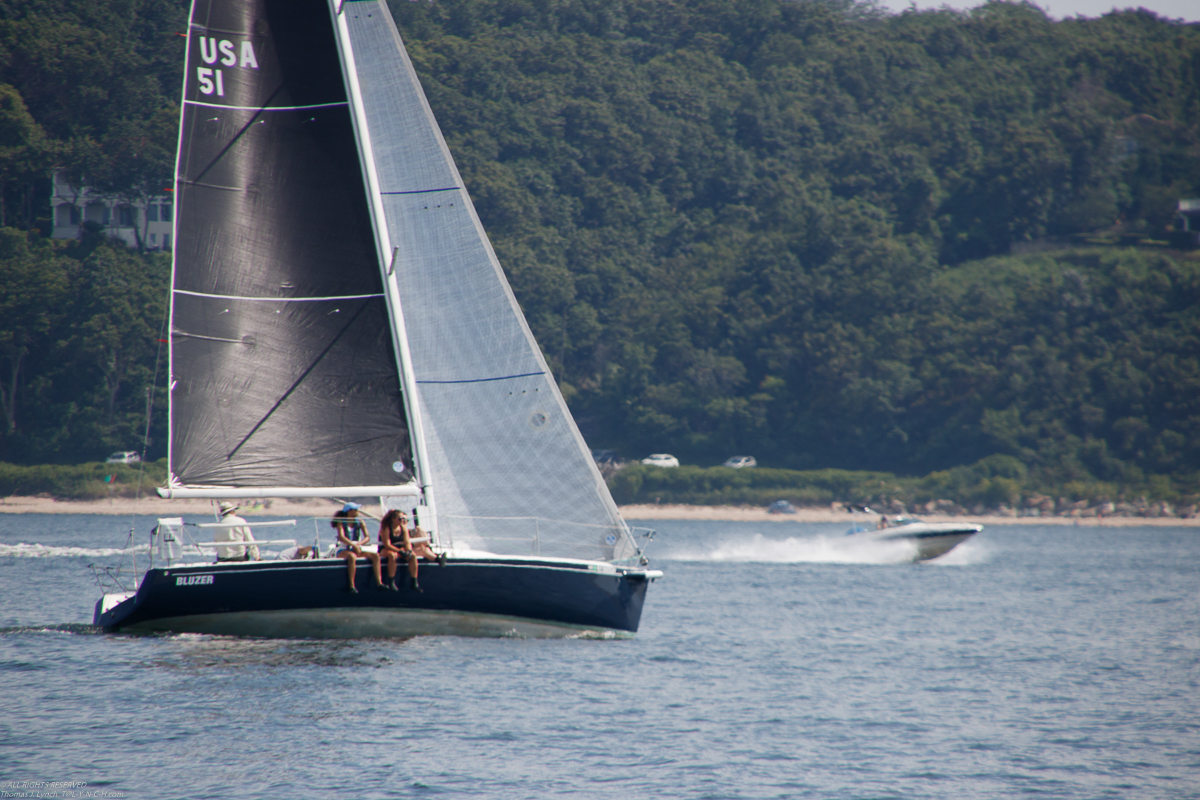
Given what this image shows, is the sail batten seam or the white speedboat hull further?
the white speedboat hull

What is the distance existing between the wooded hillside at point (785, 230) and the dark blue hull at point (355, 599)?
7065 centimetres

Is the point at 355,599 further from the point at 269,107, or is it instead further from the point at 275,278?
the point at 269,107

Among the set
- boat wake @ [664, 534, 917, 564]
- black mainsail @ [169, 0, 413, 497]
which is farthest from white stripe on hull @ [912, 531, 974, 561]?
black mainsail @ [169, 0, 413, 497]

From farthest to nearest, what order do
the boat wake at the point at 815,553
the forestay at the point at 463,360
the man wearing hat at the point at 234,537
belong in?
the boat wake at the point at 815,553
the forestay at the point at 463,360
the man wearing hat at the point at 234,537

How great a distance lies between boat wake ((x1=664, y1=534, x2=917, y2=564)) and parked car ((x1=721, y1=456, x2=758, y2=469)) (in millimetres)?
39200

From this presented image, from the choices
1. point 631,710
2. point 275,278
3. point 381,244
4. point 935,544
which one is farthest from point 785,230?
point 631,710

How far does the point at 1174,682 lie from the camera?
22.6 meters

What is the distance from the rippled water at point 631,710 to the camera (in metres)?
14.9

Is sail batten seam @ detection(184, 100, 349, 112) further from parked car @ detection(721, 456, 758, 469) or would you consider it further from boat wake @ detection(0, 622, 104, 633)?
parked car @ detection(721, 456, 758, 469)

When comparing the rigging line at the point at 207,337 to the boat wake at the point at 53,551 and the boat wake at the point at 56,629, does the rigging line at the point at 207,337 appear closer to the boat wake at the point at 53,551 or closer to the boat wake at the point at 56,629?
the boat wake at the point at 56,629

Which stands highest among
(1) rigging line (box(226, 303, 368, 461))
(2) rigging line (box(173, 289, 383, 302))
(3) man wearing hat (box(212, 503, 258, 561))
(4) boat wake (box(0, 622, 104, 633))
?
(2) rigging line (box(173, 289, 383, 302))

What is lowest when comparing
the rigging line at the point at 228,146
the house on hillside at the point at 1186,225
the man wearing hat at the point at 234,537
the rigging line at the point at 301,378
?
the man wearing hat at the point at 234,537

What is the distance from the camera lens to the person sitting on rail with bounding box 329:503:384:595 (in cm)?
2006

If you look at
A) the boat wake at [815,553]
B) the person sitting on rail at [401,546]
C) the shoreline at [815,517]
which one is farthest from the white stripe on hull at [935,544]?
the shoreline at [815,517]
